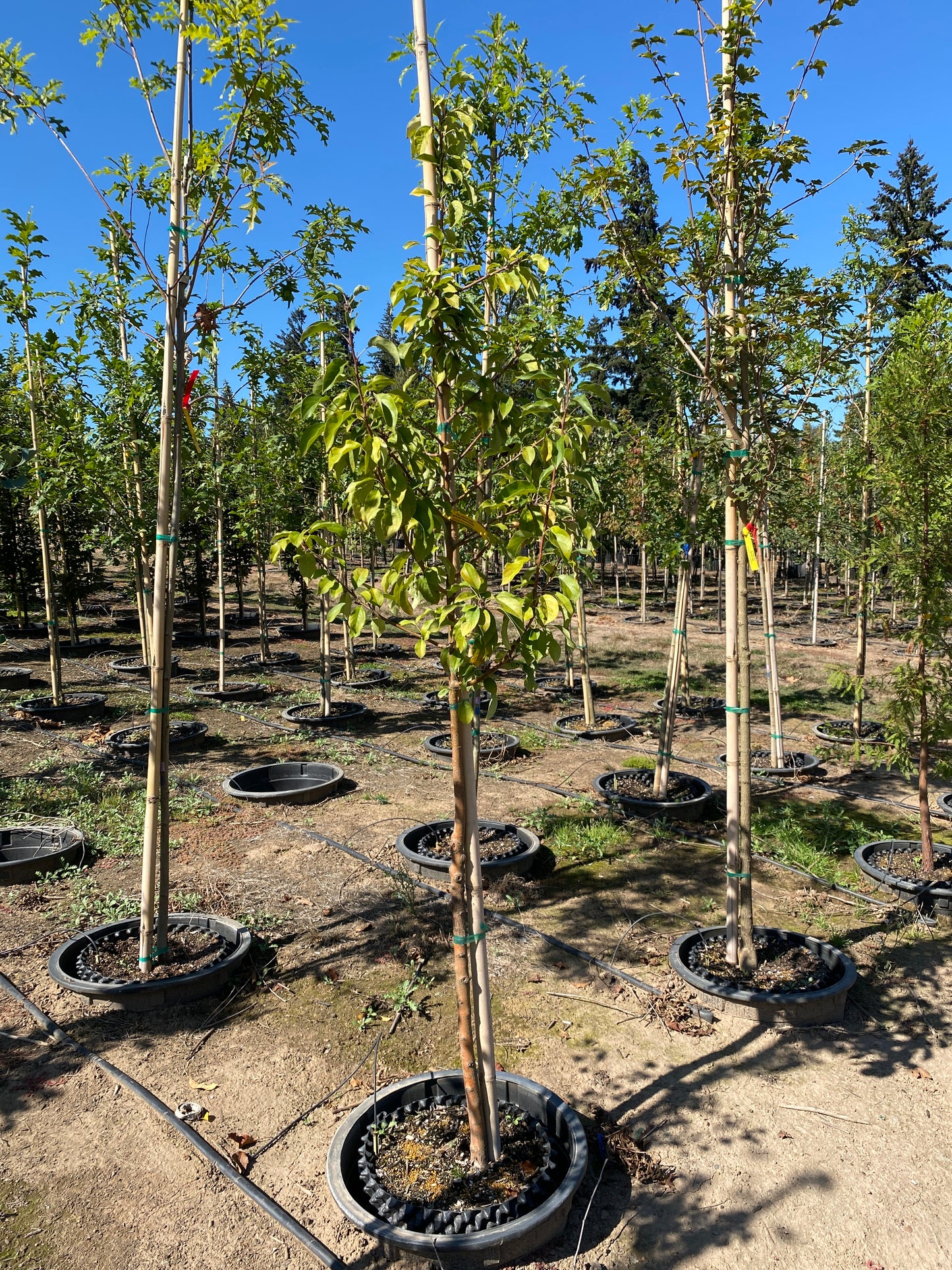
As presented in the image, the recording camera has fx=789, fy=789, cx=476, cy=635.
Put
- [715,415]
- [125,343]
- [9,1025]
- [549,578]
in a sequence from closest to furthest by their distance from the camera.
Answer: [549,578] < [9,1025] < [715,415] < [125,343]

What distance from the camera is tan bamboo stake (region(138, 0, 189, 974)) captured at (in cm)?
396

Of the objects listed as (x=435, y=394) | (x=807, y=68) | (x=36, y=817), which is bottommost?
(x=36, y=817)

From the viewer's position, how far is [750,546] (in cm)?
407

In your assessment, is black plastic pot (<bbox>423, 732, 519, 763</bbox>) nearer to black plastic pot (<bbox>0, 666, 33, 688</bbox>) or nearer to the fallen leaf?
the fallen leaf

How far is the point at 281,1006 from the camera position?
4.02 metres

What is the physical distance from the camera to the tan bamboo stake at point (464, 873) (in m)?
2.60

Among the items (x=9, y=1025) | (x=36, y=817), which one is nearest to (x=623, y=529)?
(x=36, y=817)

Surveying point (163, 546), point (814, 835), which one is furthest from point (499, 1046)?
point (814, 835)

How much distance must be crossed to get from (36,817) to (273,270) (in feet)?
15.2

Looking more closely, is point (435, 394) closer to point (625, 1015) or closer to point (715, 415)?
point (625, 1015)

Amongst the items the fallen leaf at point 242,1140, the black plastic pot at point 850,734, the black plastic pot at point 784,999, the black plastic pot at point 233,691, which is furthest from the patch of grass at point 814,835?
the black plastic pot at point 233,691

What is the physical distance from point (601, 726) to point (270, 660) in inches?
260

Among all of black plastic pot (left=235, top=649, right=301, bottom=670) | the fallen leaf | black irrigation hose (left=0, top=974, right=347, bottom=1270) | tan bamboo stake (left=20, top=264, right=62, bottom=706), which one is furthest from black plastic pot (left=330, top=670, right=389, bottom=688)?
the fallen leaf

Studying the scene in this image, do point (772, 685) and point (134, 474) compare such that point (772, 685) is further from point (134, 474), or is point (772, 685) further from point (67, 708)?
point (67, 708)
